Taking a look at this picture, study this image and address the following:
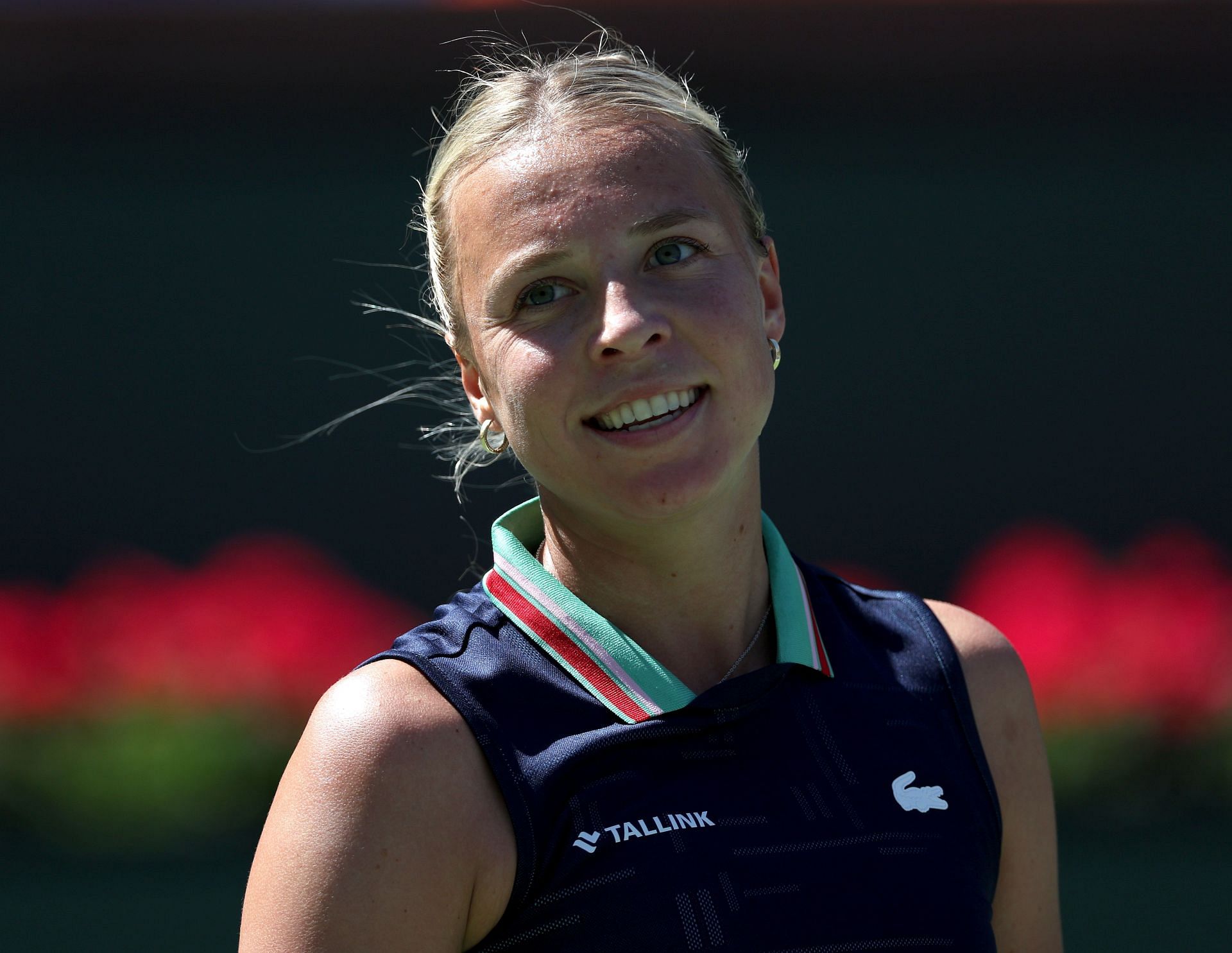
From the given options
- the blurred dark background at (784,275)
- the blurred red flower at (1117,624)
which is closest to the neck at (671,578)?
the blurred red flower at (1117,624)

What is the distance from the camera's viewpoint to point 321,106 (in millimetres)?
4758

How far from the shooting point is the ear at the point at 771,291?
180 cm

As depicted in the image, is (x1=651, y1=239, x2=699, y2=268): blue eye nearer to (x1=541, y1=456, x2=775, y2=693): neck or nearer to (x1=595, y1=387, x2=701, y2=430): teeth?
(x1=595, y1=387, x2=701, y2=430): teeth

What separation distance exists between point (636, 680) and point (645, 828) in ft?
0.59

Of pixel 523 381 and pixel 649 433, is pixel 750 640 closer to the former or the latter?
pixel 649 433

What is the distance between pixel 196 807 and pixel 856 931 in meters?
2.55

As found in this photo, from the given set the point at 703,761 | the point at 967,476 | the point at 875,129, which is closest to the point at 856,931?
the point at 703,761

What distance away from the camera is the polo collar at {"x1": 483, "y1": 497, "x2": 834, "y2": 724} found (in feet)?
4.93

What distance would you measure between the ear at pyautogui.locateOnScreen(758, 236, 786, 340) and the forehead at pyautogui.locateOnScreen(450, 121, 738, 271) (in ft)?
0.50

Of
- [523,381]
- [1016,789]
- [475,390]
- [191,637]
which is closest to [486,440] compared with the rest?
[475,390]

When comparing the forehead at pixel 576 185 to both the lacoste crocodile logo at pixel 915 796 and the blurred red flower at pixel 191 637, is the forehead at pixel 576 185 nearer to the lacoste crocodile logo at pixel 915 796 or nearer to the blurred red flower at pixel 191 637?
the lacoste crocodile logo at pixel 915 796

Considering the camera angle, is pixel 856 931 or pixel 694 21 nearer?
pixel 856 931

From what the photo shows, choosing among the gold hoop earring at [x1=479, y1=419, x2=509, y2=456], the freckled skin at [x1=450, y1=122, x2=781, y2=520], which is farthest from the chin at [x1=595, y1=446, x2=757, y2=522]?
the gold hoop earring at [x1=479, y1=419, x2=509, y2=456]

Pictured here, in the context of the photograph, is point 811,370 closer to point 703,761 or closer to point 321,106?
point 321,106
